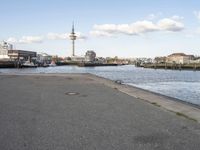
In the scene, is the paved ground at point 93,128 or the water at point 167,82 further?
the water at point 167,82

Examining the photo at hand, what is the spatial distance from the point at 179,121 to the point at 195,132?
1.64 meters

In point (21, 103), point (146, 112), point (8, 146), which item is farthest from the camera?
point (21, 103)

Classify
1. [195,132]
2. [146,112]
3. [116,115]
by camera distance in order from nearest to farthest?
[195,132]
[116,115]
[146,112]

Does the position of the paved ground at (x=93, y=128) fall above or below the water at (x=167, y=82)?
above

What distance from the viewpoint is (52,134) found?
8383 mm

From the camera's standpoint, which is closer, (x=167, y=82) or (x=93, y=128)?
(x=93, y=128)

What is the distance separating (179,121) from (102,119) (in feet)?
7.56

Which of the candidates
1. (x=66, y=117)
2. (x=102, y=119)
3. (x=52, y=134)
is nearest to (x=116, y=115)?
(x=102, y=119)

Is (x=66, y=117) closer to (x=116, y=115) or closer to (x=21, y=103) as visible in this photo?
(x=116, y=115)

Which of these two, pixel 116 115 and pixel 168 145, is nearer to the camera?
pixel 168 145

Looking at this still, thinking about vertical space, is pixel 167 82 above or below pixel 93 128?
below

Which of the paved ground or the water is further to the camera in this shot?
the water

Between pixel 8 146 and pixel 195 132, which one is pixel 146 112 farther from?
pixel 8 146

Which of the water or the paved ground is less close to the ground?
the paved ground
